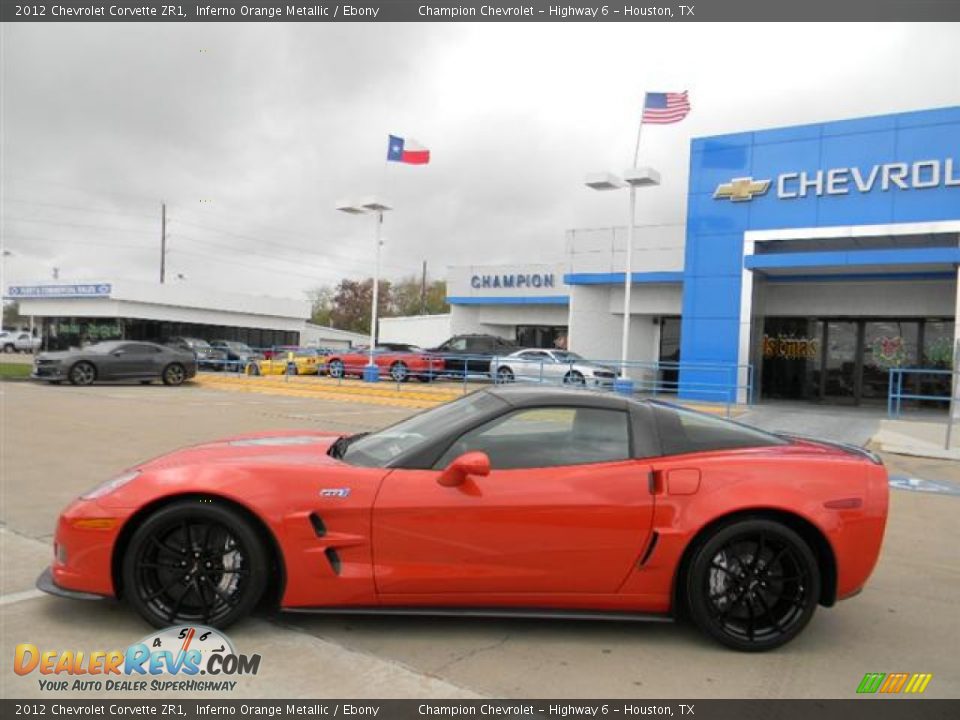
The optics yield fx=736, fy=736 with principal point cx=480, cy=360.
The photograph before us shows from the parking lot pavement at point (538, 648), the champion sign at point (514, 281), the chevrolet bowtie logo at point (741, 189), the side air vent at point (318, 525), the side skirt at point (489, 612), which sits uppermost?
the chevrolet bowtie logo at point (741, 189)

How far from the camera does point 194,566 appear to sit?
358cm

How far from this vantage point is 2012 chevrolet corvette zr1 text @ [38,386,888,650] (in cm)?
354

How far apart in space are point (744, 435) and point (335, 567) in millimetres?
2308

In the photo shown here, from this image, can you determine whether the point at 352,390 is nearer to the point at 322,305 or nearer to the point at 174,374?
the point at 174,374

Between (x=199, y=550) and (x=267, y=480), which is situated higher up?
(x=267, y=480)

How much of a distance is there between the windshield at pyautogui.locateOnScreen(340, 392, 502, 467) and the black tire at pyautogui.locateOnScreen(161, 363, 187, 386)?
2022 centimetres

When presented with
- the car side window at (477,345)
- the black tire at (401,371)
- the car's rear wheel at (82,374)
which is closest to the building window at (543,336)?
the car side window at (477,345)

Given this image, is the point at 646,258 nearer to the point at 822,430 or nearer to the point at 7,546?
the point at 822,430

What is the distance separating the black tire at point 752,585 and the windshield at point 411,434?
4.41 feet

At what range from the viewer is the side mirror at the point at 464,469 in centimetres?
344

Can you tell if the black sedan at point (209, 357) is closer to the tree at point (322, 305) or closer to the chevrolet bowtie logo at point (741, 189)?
the chevrolet bowtie logo at point (741, 189)

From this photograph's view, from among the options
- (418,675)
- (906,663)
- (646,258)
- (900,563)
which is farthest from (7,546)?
(646,258)

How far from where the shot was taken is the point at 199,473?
3652 mm

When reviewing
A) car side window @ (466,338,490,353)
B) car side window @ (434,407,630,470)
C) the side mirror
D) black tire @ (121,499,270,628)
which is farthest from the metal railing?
black tire @ (121,499,270,628)
